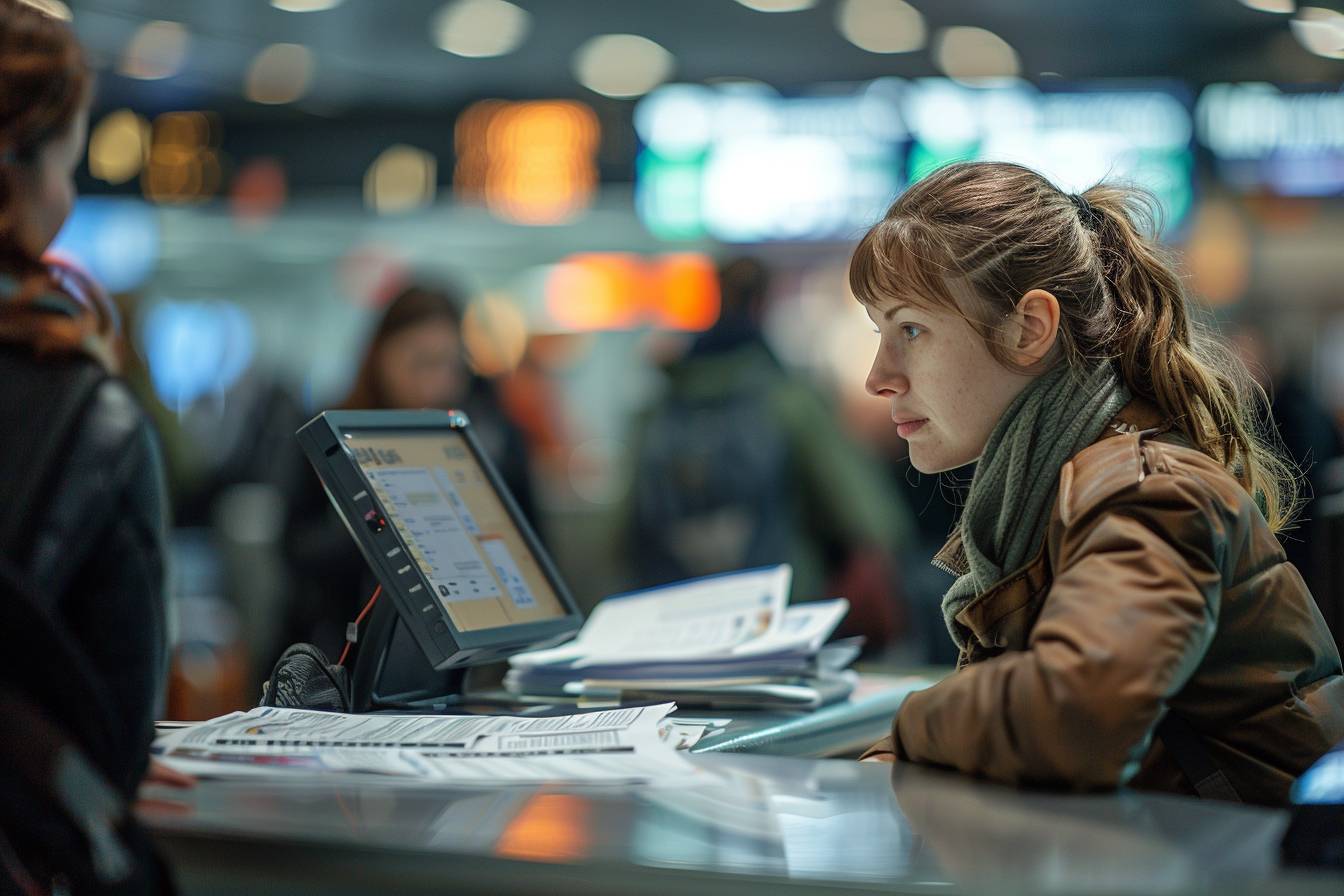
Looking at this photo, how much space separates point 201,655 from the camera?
5707 millimetres

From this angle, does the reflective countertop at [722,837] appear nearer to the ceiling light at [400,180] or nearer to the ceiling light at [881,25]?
the ceiling light at [881,25]

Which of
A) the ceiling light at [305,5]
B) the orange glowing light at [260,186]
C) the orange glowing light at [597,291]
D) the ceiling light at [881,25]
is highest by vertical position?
the ceiling light at [881,25]

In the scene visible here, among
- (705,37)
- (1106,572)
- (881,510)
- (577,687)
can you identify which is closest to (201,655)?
(881,510)

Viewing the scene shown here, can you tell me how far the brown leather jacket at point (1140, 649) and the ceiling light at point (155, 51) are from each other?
21.9 feet

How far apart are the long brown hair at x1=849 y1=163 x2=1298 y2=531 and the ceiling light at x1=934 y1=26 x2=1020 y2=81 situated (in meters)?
5.49

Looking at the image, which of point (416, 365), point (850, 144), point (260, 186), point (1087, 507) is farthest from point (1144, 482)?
point (260, 186)

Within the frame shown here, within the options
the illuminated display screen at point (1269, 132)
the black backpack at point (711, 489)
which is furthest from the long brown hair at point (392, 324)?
the illuminated display screen at point (1269, 132)

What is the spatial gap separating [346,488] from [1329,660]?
1.00 meters

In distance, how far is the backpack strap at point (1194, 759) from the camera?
128 cm

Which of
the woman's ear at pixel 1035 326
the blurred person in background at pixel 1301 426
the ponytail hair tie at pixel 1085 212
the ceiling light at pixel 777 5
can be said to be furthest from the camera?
the ceiling light at pixel 777 5

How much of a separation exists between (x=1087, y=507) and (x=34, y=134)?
1.03m

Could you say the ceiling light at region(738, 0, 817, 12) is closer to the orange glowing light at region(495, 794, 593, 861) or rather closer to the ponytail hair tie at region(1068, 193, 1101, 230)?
the ponytail hair tie at region(1068, 193, 1101, 230)

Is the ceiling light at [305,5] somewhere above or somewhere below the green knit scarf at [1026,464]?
below

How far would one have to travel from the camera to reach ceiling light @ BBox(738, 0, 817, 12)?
256 inches
